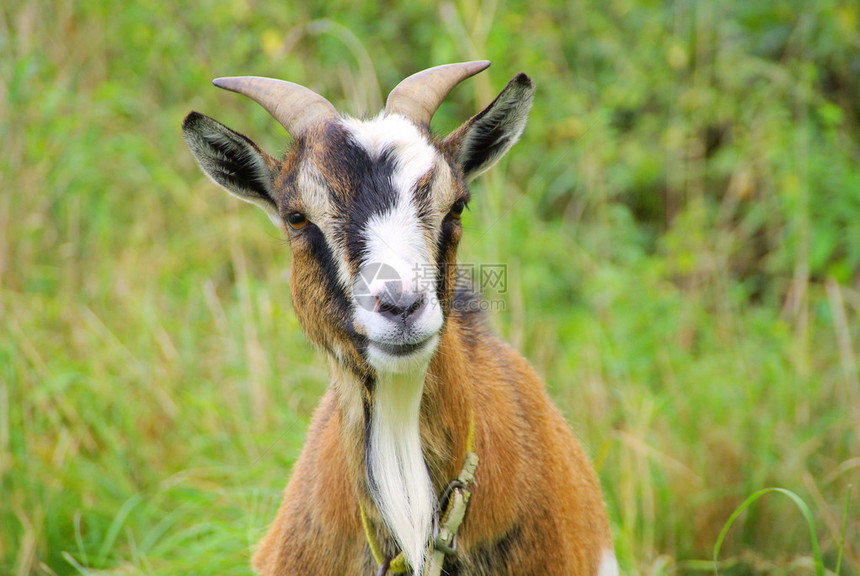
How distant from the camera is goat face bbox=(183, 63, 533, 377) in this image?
2699mm

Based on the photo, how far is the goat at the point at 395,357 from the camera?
2824mm

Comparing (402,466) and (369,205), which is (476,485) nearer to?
(402,466)

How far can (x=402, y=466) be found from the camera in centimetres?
298

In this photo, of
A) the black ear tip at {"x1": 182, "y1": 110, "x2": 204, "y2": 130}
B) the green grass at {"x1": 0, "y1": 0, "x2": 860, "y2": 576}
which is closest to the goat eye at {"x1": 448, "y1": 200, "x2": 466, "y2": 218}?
the black ear tip at {"x1": 182, "y1": 110, "x2": 204, "y2": 130}

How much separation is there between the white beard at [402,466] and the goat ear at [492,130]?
3.37ft

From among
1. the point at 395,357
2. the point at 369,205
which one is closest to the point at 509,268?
the point at 369,205

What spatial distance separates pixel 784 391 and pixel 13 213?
5.50 meters

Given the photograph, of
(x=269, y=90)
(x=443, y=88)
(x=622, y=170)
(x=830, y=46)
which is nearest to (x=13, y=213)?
(x=269, y=90)

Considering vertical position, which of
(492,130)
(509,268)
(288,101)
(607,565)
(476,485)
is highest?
(288,101)

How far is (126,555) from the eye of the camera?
183 inches

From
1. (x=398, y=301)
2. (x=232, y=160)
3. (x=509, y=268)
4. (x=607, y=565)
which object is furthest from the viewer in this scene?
(x=509, y=268)

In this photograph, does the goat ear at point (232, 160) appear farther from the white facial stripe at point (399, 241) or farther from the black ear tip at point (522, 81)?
the black ear tip at point (522, 81)

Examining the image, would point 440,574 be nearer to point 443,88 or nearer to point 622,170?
point 443,88

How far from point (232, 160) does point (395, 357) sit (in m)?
1.25
